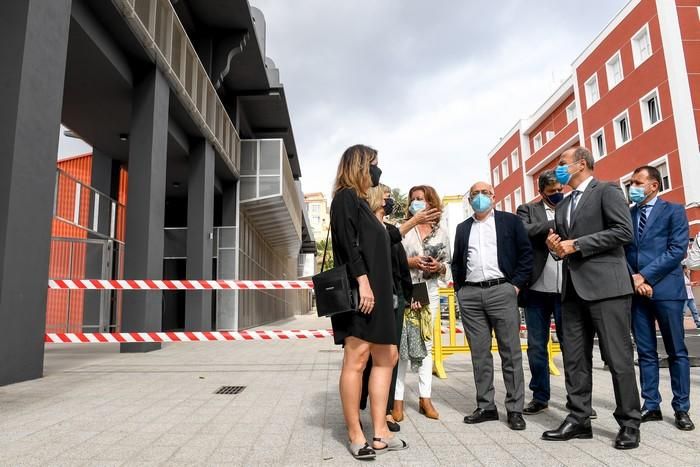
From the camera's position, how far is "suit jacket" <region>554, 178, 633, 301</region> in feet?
11.5

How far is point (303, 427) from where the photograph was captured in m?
3.88

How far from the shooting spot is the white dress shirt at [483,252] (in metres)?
4.22

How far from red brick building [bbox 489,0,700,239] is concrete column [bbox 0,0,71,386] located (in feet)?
47.4

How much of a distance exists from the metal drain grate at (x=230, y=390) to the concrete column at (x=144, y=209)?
4447mm

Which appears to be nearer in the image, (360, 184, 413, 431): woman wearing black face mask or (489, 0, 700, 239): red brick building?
(360, 184, 413, 431): woman wearing black face mask

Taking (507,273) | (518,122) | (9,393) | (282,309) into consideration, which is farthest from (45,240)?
(518,122)

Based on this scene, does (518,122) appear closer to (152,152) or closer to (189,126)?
(189,126)

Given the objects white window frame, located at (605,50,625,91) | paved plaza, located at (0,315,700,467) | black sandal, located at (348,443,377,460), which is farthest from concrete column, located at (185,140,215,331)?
white window frame, located at (605,50,625,91)

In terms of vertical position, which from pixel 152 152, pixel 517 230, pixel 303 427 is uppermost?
pixel 152 152

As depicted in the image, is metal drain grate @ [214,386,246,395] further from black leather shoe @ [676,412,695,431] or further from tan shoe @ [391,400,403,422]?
black leather shoe @ [676,412,695,431]

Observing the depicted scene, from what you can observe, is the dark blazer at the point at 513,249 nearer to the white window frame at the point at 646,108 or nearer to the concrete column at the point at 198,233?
the concrete column at the point at 198,233

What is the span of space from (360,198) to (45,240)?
4697 millimetres

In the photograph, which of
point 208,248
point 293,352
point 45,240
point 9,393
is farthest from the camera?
point 208,248

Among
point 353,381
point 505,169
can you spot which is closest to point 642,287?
point 353,381
